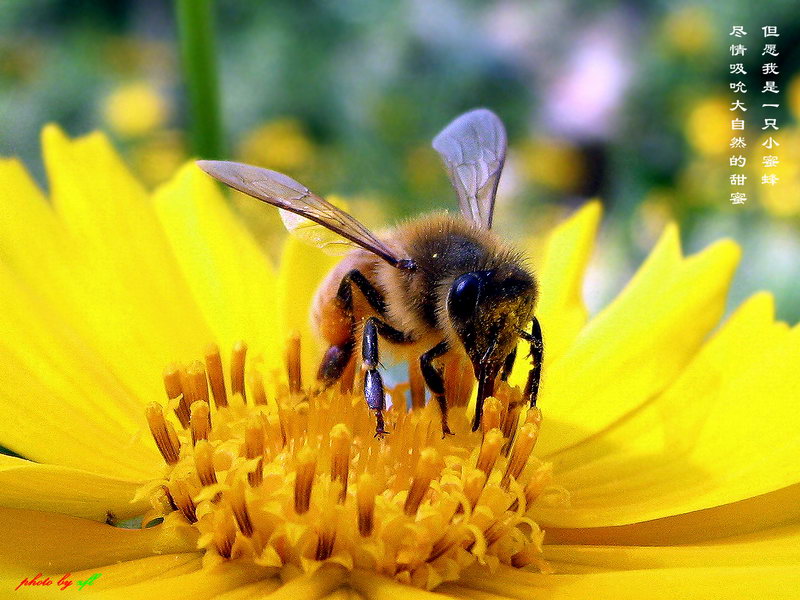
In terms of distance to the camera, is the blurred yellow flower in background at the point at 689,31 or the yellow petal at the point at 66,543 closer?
the yellow petal at the point at 66,543

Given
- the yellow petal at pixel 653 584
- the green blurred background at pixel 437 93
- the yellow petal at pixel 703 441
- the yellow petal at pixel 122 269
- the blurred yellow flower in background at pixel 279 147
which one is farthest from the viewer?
the blurred yellow flower in background at pixel 279 147

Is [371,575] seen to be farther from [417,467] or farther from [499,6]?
[499,6]

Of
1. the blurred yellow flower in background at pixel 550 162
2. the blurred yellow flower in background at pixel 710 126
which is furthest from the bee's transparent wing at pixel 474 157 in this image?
the blurred yellow flower in background at pixel 550 162

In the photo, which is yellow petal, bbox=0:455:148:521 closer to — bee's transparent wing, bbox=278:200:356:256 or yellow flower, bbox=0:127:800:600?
yellow flower, bbox=0:127:800:600

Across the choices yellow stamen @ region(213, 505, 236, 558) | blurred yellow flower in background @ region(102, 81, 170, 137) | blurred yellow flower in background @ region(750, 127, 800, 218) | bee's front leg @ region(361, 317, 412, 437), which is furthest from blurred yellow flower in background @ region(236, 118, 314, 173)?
yellow stamen @ region(213, 505, 236, 558)

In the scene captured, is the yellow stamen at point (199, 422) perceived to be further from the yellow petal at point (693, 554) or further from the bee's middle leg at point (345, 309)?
the yellow petal at point (693, 554)

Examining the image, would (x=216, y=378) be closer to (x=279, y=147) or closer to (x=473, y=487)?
(x=473, y=487)

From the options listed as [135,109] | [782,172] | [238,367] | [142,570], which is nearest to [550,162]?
[782,172]
